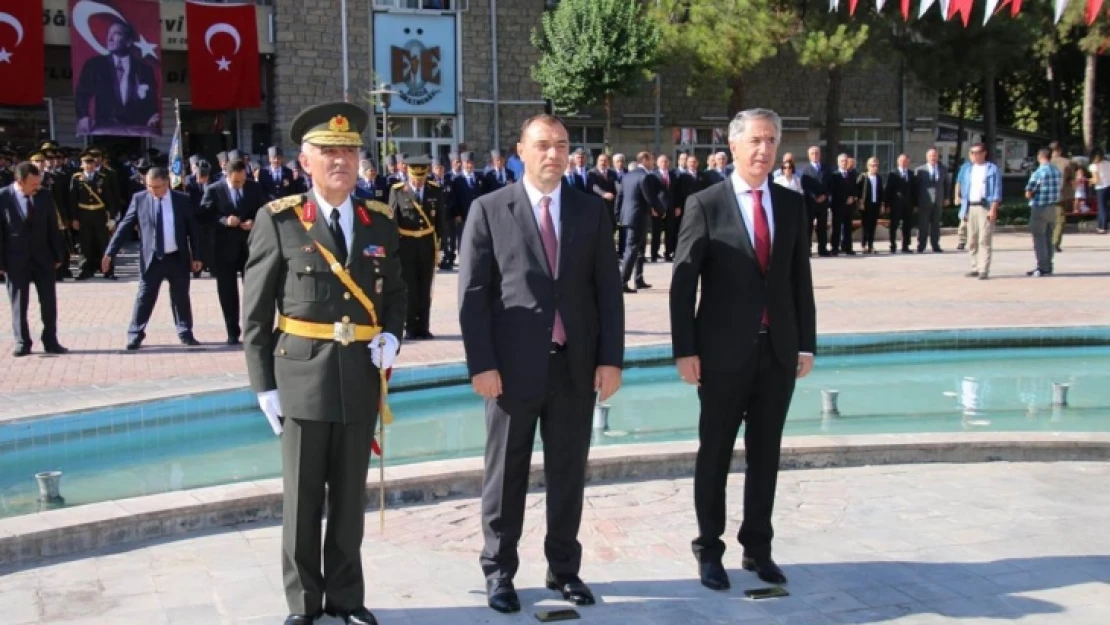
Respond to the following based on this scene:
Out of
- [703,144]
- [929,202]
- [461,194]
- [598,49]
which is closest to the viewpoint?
[461,194]

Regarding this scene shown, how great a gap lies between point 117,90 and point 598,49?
10143 millimetres

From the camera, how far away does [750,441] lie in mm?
5098

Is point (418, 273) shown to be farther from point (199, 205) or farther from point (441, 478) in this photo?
point (441, 478)

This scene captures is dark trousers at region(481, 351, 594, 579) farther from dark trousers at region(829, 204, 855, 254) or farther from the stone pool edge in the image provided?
dark trousers at region(829, 204, 855, 254)

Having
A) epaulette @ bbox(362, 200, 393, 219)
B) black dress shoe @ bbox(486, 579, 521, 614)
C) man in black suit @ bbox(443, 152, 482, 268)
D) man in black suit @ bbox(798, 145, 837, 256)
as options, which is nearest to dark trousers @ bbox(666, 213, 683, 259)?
man in black suit @ bbox(798, 145, 837, 256)

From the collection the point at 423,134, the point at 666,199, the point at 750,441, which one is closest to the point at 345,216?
the point at 750,441

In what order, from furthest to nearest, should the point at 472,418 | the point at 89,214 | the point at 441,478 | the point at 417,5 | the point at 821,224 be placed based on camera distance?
the point at 417,5 → the point at 821,224 → the point at 89,214 → the point at 472,418 → the point at 441,478

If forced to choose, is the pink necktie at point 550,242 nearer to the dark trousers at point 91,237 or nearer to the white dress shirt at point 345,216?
the white dress shirt at point 345,216

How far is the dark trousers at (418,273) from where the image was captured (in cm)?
1172

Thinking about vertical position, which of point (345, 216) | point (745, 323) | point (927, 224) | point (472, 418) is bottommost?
point (472, 418)

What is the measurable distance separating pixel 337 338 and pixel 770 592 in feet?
6.49

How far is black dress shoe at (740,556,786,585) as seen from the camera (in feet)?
16.3

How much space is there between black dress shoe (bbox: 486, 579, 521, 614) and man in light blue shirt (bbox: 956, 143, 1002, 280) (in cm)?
1270

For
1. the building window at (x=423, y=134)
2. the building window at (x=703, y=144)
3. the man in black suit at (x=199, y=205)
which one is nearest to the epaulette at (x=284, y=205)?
the man in black suit at (x=199, y=205)
